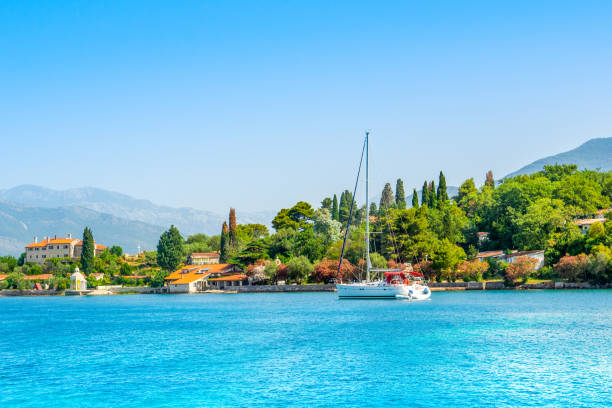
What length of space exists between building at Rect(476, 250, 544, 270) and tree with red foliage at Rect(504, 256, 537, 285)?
10.9 feet

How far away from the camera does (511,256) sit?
80.3 metres

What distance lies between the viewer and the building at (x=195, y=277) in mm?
99625

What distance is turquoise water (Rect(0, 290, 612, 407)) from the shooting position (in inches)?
831

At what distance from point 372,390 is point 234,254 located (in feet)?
265

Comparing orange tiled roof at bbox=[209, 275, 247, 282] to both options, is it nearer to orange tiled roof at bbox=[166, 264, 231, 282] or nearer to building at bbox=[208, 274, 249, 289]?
building at bbox=[208, 274, 249, 289]

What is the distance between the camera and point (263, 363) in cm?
2703

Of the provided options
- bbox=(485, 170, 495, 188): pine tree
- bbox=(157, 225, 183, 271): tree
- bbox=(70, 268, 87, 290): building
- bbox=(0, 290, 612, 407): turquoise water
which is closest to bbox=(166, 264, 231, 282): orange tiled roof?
bbox=(157, 225, 183, 271): tree

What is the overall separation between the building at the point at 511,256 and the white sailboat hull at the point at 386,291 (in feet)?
74.4

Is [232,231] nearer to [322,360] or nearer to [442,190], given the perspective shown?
[442,190]

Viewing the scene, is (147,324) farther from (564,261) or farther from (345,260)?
(564,261)

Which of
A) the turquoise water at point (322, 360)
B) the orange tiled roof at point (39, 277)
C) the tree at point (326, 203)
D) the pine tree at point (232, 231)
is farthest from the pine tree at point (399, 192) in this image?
the turquoise water at point (322, 360)

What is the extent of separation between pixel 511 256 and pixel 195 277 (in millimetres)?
48911

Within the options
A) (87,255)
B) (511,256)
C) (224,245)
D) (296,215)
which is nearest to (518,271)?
(511,256)

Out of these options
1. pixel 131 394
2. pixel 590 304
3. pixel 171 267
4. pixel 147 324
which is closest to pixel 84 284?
pixel 171 267
